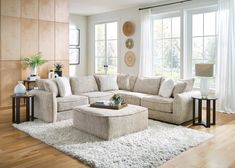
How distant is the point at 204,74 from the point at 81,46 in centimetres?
539

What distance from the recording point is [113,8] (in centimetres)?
749

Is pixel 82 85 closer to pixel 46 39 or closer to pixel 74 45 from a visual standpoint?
pixel 46 39

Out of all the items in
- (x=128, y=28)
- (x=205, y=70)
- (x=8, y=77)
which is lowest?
(x=8, y=77)

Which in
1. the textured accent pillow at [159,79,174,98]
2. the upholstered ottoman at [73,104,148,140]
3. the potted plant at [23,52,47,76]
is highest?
the potted plant at [23,52,47,76]

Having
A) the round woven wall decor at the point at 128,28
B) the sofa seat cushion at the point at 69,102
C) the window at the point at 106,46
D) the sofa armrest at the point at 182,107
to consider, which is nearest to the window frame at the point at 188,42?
the sofa armrest at the point at 182,107

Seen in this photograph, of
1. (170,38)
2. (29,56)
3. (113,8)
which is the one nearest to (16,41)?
(29,56)

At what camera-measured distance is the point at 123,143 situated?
11.0ft

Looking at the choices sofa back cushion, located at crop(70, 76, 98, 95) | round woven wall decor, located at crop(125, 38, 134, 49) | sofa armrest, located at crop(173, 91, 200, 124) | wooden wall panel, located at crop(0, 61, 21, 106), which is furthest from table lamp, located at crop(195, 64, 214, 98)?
wooden wall panel, located at crop(0, 61, 21, 106)

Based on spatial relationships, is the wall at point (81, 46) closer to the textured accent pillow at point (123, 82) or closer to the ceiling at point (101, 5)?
the ceiling at point (101, 5)

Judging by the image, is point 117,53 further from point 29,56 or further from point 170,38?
point 29,56

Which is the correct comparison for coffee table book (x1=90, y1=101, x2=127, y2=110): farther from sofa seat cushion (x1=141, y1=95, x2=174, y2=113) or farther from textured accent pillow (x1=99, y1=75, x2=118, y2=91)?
textured accent pillow (x1=99, y1=75, x2=118, y2=91)

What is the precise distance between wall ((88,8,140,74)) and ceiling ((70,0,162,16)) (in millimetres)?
226

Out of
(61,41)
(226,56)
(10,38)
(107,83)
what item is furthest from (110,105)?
(61,41)

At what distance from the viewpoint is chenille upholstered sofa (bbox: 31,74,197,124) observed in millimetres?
4359
